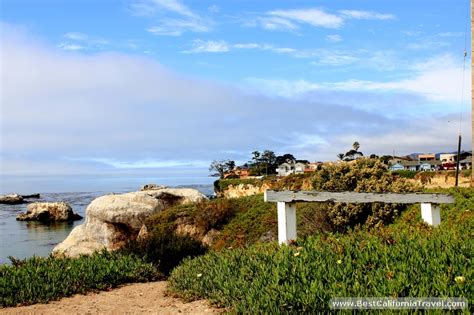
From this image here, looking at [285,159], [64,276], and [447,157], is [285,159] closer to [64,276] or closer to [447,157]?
[447,157]

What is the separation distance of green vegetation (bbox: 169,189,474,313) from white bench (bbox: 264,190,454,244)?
46cm

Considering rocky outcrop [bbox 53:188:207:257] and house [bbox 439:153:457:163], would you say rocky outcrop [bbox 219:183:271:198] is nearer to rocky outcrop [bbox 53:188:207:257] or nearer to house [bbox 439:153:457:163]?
rocky outcrop [bbox 53:188:207:257]

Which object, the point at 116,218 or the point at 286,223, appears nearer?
the point at 286,223

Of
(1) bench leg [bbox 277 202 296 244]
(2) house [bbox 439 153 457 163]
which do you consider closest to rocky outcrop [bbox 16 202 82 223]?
(1) bench leg [bbox 277 202 296 244]

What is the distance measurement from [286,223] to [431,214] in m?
3.72

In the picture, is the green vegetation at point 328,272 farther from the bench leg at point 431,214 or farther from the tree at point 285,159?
the tree at point 285,159

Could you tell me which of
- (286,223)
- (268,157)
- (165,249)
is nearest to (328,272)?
(286,223)

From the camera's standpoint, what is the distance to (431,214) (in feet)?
34.0

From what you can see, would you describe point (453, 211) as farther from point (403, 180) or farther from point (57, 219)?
point (57, 219)

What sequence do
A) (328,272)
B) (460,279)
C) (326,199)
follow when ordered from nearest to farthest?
(460,279), (328,272), (326,199)

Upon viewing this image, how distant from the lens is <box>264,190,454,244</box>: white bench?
858 cm

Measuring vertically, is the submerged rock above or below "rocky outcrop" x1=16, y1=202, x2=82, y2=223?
below

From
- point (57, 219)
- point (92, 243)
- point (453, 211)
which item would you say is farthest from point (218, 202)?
point (57, 219)

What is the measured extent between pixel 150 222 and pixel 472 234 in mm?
13047
